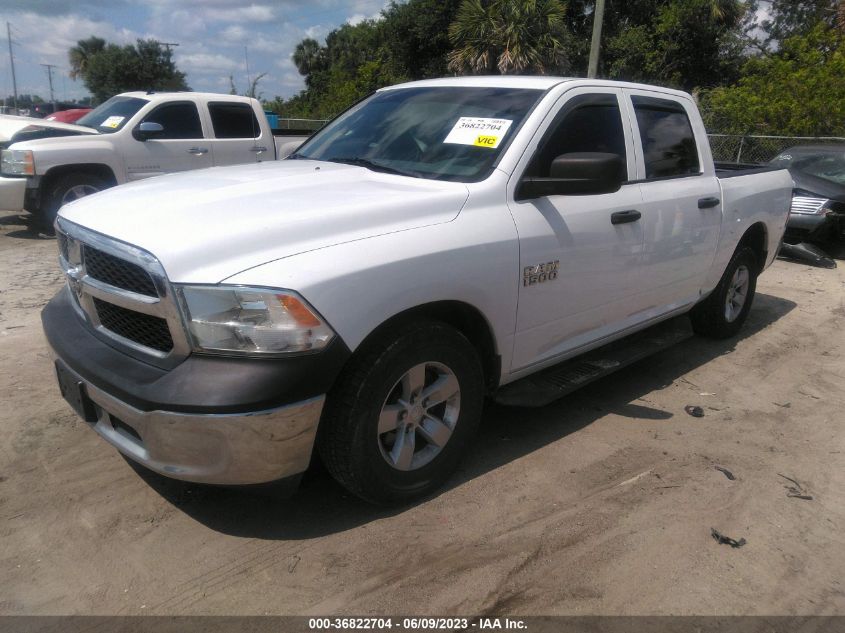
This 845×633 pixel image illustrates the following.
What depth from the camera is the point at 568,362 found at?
13.3 ft

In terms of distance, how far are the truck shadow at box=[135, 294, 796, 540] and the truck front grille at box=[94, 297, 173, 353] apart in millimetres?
694

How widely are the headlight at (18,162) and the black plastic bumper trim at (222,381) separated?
700 centimetres

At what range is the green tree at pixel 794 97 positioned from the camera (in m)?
15.7

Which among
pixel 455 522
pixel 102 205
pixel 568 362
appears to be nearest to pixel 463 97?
pixel 568 362

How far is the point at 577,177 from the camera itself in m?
3.20

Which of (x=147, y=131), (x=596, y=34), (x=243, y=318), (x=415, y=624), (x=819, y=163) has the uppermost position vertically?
(x=596, y=34)

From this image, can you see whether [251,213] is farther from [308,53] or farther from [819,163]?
[308,53]

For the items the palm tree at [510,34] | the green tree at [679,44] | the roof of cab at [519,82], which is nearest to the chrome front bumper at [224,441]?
the roof of cab at [519,82]

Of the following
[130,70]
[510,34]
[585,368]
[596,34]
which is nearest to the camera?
[585,368]

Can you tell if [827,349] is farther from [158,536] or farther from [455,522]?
[158,536]

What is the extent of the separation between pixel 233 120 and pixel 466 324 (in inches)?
306

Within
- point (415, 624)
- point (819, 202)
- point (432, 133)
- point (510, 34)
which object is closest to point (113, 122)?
point (432, 133)

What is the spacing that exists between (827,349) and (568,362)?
2.96m

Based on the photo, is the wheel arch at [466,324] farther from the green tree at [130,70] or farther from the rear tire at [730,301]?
the green tree at [130,70]
